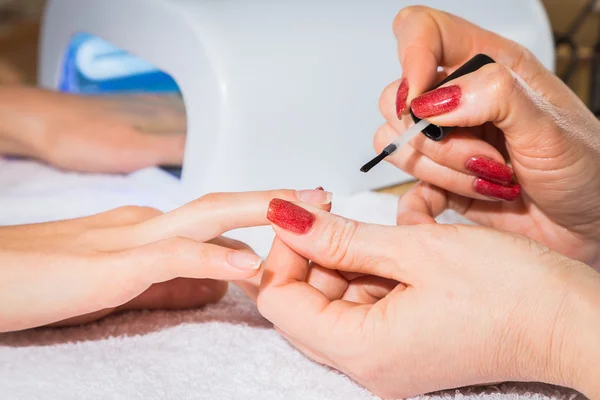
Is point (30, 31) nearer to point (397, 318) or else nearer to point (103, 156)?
point (103, 156)

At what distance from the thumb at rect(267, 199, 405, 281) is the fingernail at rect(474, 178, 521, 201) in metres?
0.24

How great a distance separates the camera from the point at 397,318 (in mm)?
576

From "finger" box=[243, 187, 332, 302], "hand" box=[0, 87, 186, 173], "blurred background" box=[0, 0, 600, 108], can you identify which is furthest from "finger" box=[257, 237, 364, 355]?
"blurred background" box=[0, 0, 600, 108]

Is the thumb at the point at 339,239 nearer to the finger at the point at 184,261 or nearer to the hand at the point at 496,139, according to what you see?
the finger at the point at 184,261

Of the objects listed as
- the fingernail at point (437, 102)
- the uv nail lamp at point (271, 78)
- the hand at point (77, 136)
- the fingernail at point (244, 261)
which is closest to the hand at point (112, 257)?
the fingernail at point (244, 261)

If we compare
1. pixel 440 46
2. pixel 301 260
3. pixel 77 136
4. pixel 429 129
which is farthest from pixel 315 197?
pixel 77 136

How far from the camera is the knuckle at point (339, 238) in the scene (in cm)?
60

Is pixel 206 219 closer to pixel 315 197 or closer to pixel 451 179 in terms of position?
pixel 315 197

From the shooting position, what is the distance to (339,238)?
0.61 meters

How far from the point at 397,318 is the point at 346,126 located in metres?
0.50

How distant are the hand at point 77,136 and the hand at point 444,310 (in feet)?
1.80

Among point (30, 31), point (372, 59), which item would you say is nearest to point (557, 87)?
point (372, 59)

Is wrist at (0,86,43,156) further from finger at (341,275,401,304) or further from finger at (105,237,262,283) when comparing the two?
finger at (341,275,401,304)

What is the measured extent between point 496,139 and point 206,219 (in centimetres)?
40
